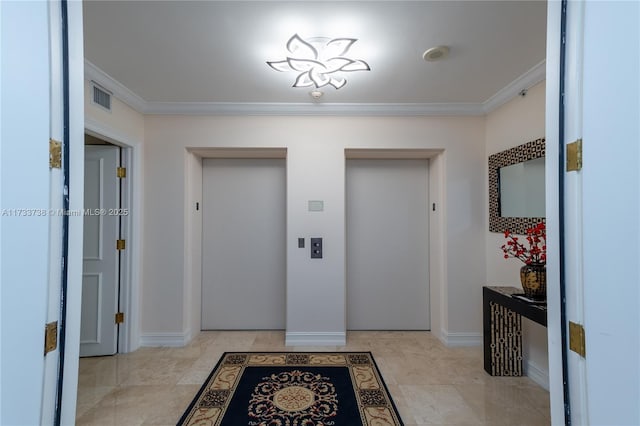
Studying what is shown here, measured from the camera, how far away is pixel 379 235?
11.4 ft

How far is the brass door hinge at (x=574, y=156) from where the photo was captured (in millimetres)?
847

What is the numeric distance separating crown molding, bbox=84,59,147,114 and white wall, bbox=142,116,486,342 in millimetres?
203

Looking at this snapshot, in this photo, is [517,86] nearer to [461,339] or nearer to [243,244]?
[461,339]

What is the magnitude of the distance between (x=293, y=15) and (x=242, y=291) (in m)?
2.88

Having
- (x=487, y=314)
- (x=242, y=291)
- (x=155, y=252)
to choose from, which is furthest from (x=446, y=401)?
(x=155, y=252)

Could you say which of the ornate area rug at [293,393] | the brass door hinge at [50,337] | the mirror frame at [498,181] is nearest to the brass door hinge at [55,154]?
the brass door hinge at [50,337]

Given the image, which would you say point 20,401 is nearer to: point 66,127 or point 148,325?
point 66,127

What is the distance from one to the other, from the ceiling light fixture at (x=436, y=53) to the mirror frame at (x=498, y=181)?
3.61ft

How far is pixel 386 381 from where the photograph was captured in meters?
2.36

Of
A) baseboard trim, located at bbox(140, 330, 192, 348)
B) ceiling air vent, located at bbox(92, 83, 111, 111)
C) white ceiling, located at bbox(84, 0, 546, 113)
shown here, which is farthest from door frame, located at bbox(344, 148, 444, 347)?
baseboard trim, located at bbox(140, 330, 192, 348)

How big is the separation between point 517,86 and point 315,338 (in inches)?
125

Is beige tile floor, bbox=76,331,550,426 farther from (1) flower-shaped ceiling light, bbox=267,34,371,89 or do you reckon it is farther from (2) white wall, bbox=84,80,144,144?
(1) flower-shaped ceiling light, bbox=267,34,371,89

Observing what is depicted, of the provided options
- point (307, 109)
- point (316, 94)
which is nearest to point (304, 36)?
point (316, 94)

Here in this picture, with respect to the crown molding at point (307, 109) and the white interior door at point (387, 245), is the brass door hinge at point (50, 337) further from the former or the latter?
the white interior door at point (387, 245)
